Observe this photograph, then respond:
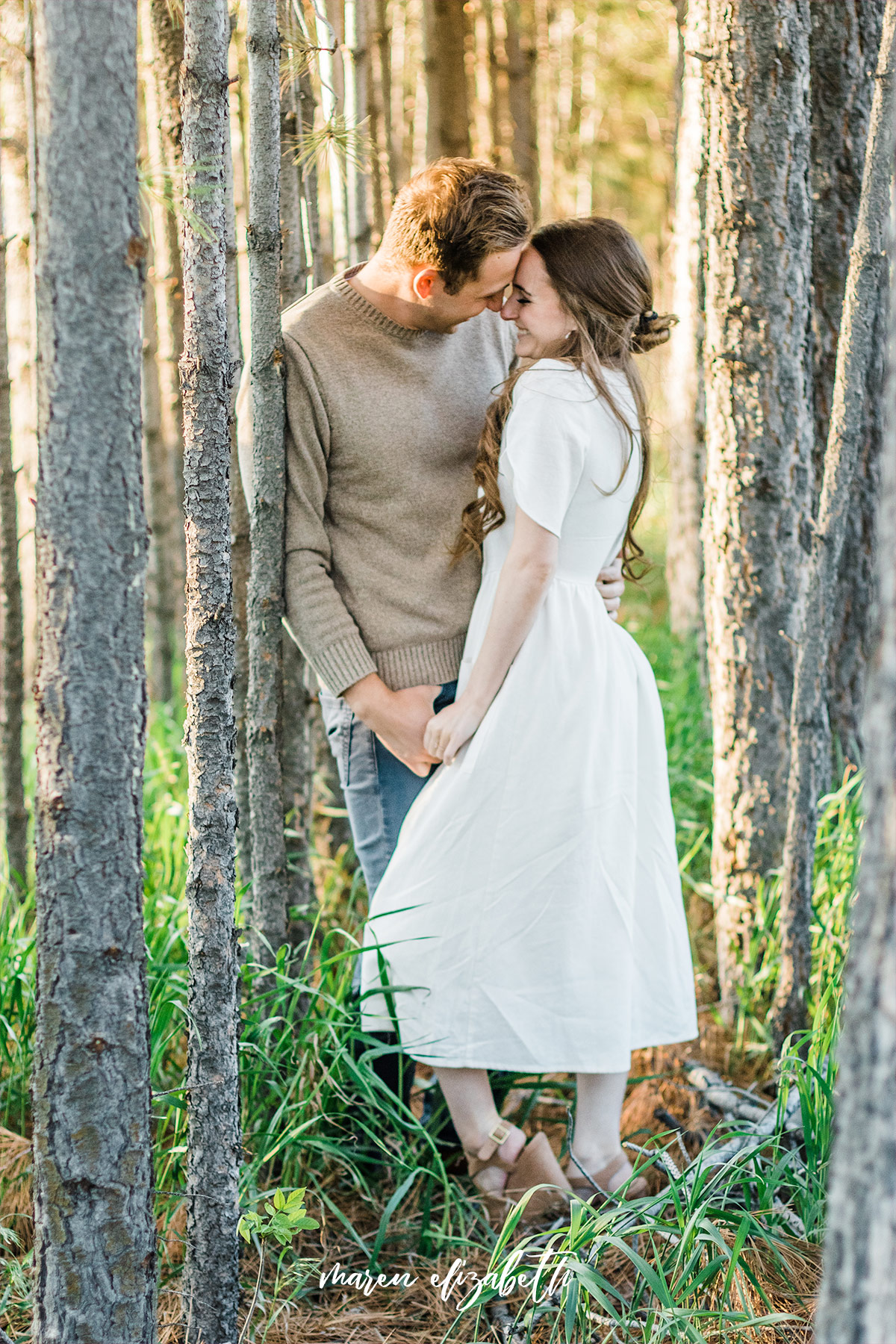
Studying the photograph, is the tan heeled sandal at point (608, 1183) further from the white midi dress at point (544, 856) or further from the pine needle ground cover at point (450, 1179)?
the white midi dress at point (544, 856)

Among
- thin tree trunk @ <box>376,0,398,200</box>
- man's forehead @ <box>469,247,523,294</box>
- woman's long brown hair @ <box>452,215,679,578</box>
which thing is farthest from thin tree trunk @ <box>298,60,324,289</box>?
thin tree trunk @ <box>376,0,398,200</box>

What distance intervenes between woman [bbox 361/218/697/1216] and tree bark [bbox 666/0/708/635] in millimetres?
2235

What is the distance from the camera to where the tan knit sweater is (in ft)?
6.68

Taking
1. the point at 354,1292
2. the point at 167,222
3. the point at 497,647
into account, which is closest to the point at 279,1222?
the point at 354,1292

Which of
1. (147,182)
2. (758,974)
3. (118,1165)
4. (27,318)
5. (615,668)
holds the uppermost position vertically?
(27,318)

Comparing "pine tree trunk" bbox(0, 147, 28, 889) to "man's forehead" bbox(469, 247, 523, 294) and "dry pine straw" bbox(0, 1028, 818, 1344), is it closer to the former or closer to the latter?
"dry pine straw" bbox(0, 1028, 818, 1344)

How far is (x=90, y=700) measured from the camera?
3.87 ft

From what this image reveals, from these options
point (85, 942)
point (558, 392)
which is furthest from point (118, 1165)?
point (558, 392)

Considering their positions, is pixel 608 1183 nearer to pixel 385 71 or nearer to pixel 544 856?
pixel 544 856

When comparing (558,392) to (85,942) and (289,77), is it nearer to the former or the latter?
(289,77)

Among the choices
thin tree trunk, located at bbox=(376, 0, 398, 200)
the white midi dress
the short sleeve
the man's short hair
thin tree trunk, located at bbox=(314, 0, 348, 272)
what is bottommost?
the white midi dress

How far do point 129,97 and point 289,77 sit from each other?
1041 mm

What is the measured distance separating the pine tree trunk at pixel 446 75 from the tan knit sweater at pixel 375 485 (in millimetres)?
3891

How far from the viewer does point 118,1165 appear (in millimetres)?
1235
